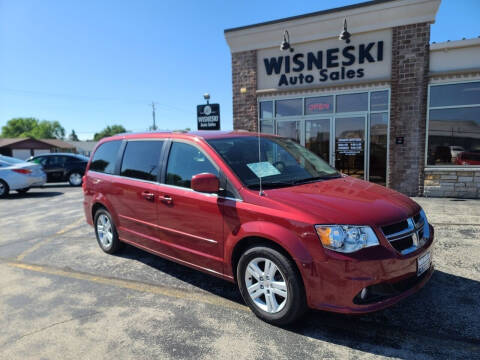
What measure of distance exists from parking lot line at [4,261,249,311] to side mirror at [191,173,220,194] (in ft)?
3.94

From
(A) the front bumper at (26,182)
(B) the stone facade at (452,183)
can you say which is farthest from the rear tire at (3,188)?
(B) the stone facade at (452,183)

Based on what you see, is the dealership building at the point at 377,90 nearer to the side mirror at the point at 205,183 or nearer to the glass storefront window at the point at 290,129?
the glass storefront window at the point at 290,129

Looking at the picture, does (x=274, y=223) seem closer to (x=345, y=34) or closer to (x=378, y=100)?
(x=378, y=100)

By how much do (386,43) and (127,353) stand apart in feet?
32.1

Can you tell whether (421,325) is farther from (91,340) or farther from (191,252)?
(91,340)

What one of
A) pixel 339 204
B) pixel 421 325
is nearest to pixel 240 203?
pixel 339 204

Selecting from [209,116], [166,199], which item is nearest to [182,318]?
[166,199]

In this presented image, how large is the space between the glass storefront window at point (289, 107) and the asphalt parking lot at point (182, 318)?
6.70 metres

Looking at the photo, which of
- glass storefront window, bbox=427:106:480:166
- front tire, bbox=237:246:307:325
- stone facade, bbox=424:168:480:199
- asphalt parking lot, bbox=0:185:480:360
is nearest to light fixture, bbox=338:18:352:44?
glass storefront window, bbox=427:106:480:166

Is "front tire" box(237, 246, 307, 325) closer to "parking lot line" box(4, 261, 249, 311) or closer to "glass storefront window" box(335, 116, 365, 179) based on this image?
"parking lot line" box(4, 261, 249, 311)

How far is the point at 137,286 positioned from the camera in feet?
12.4

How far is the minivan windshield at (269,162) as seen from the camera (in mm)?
3225

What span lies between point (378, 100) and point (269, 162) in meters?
7.27

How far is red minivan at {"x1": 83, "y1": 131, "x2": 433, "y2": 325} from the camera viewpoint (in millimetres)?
2525
